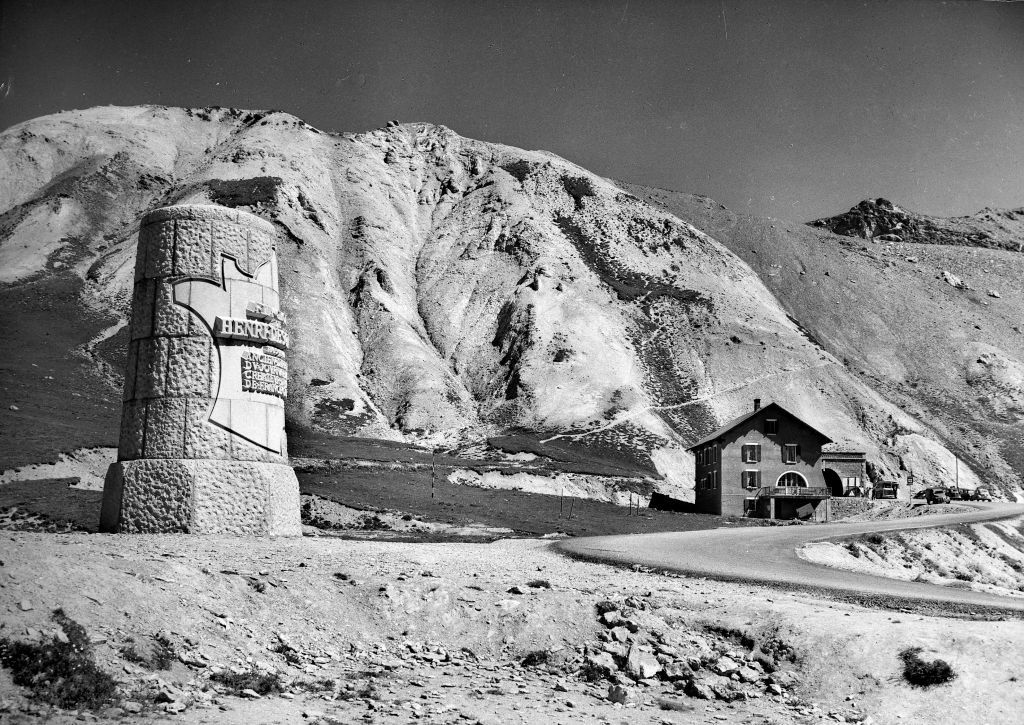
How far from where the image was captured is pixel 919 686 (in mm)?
12328

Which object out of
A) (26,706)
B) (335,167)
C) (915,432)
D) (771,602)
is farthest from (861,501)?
(335,167)

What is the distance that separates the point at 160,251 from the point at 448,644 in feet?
38.1

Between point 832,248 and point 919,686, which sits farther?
point 832,248

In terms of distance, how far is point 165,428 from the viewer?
19.1m

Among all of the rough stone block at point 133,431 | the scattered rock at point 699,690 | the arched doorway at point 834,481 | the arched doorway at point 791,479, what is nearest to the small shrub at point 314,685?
the scattered rock at point 699,690

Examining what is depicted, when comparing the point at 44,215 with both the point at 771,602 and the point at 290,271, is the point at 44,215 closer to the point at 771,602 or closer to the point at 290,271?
the point at 290,271

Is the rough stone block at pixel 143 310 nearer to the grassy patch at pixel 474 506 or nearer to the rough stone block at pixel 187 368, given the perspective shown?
the rough stone block at pixel 187 368

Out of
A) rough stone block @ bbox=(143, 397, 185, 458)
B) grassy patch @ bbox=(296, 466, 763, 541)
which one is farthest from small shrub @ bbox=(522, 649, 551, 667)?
grassy patch @ bbox=(296, 466, 763, 541)

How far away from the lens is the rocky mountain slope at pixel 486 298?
86.9 metres

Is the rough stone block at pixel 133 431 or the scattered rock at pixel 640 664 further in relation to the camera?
the rough stone block at pixel 133 431

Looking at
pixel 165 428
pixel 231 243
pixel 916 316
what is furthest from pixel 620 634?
pixel 916 316

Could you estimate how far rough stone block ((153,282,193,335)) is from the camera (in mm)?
19406

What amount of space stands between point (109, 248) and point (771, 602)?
110 metres

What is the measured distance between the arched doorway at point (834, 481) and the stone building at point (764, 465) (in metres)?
7.93
